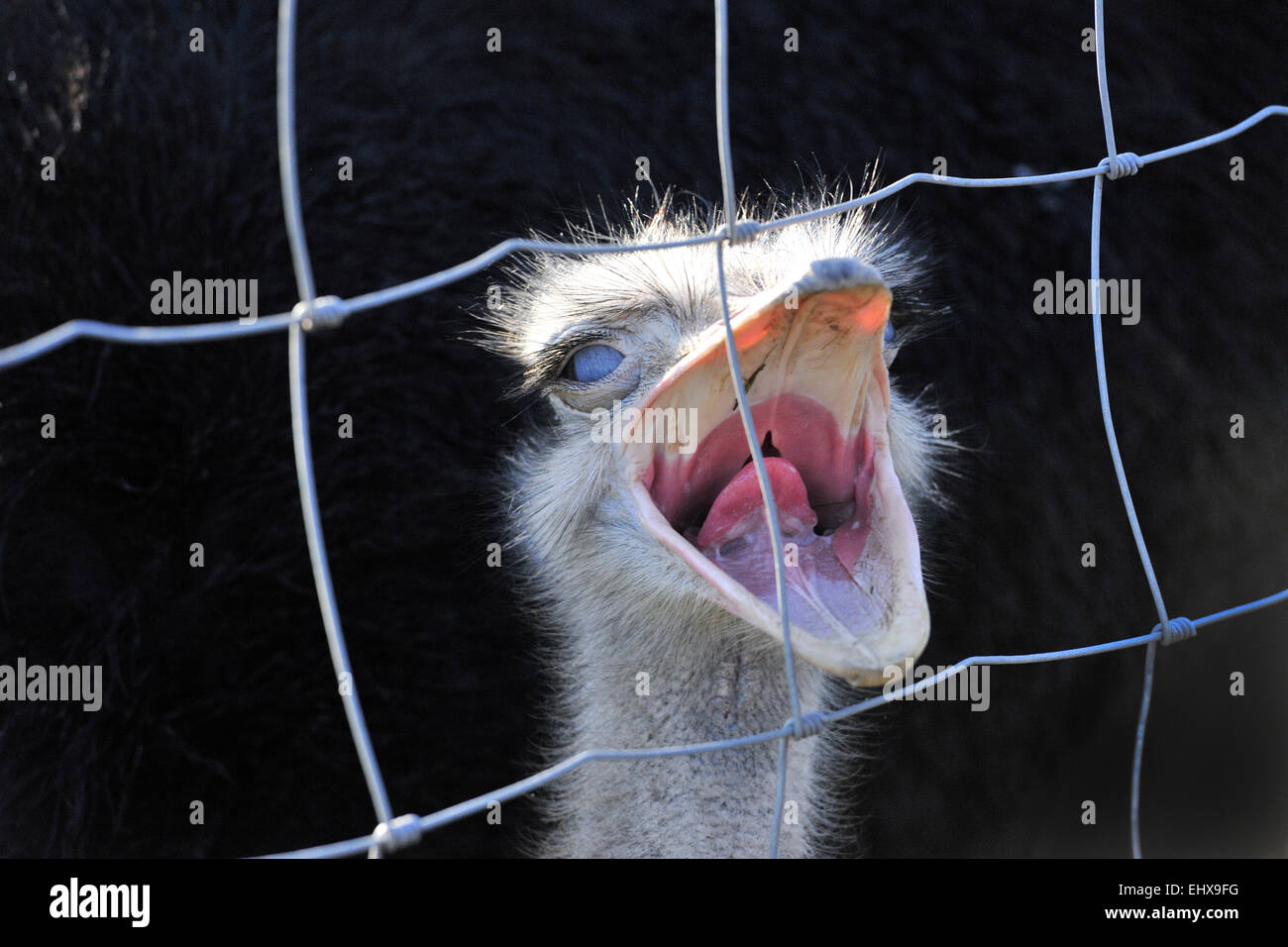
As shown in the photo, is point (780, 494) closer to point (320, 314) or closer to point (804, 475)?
point (804, 475)

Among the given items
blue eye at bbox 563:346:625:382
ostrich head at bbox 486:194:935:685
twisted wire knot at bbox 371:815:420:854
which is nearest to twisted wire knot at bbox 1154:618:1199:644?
ostrich head at bbox 486:194:935:685

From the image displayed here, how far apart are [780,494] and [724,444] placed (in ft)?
0.31

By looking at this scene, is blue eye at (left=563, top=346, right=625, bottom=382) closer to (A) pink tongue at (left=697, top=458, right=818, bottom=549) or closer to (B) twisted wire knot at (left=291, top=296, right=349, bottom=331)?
(A) pink tongue at (left=697, top=458, right=818, bottom=549)

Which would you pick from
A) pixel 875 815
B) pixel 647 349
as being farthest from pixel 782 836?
pixel 875 815

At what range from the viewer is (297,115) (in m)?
3.02

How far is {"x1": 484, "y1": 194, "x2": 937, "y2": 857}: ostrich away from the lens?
164 cm

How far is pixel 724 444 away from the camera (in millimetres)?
1873

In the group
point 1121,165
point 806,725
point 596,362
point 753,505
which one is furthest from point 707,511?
point 1121,165

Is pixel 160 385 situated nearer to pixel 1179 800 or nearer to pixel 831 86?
pixel 831 86

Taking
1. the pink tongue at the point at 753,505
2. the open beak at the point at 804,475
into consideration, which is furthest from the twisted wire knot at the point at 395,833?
the pink tongue at the point at 753,505

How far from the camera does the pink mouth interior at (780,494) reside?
1760 mm

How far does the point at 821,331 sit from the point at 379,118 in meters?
1.68

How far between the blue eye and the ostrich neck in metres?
0.34

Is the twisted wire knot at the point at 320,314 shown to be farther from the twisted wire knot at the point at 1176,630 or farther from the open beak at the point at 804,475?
the twisted wire knot at the point at 1176,630
